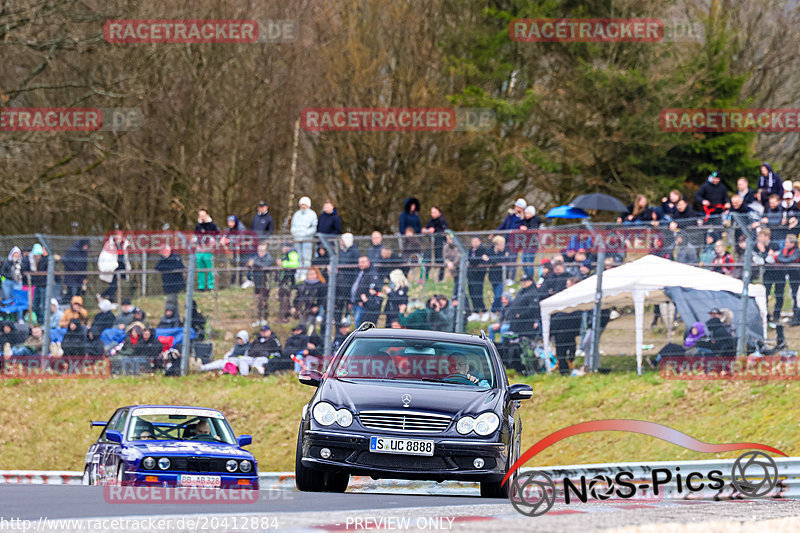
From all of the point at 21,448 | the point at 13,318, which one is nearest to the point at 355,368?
the point at 21,448

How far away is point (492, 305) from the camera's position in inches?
811

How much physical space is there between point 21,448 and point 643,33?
2483 centimetres

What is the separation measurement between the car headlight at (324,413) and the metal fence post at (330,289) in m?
10.4

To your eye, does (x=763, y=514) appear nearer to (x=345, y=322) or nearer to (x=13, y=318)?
(x=345, y=322)

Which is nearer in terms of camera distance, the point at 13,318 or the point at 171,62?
the point at 13,318

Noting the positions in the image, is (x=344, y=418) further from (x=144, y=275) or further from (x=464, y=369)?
(x=144, y=275)

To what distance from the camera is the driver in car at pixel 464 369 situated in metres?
12.0

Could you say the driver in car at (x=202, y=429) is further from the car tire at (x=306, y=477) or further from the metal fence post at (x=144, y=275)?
the metal fence post at (x=144, y=275)

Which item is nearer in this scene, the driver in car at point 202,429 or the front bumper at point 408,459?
the front bumper at point 408,459

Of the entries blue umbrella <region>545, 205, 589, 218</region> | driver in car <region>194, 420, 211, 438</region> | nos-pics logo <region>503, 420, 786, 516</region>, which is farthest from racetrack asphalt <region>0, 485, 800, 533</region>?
blue umbrella <region>545, 205, 589, 218</region>

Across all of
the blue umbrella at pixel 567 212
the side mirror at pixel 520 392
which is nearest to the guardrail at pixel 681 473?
the side mirror at pixel 520 392

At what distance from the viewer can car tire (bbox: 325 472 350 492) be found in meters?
11.5

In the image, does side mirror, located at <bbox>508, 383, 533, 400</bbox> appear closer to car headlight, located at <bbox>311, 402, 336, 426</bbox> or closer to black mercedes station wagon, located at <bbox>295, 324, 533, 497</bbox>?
black mercedes station wagon, located at <bbox>295, 324, 533, 497</bbox>

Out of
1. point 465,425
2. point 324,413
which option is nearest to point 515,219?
point 465,425
